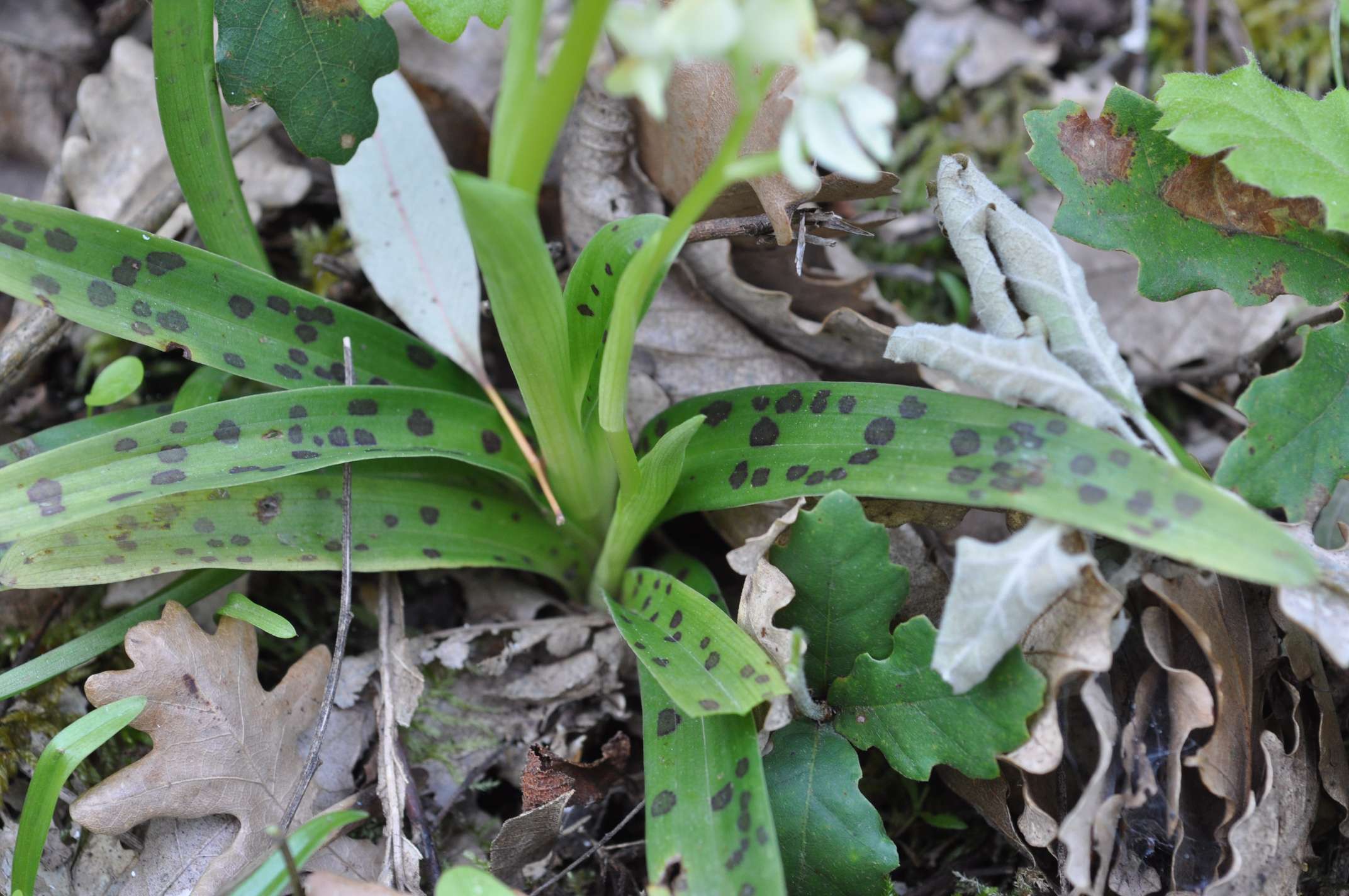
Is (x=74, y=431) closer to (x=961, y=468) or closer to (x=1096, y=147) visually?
(x=961, y=468)

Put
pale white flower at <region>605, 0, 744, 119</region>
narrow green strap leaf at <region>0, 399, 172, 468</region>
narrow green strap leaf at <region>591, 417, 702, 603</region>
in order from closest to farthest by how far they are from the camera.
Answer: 1. pale white flower at <region>605, 0, 744, 119</region>
2. narrow green strap leaf at <region>591, 417, 702, 603</region>
3. narrow green strap leaf at <region>0, 399, 172, 468</region>

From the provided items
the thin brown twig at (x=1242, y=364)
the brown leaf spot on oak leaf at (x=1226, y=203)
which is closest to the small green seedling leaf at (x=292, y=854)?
the brown leaf spot on oak leaf at (x=1226, y=203)

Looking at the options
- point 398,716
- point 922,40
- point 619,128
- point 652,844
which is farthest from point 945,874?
point 922,40

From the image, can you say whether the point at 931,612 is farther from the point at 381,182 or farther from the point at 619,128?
the point at 381,182

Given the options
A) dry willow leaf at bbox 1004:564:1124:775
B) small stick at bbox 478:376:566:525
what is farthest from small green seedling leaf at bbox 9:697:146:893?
dry willow leaf at bbox 1004:564:1124:775

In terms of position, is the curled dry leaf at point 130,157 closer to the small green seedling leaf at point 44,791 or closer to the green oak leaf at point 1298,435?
the small green seedling leaf at point 44,791

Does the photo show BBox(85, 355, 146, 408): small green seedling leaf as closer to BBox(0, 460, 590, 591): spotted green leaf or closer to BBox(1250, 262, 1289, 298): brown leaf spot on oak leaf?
BBox(0, 460, 590, 591): spotted green leaf
